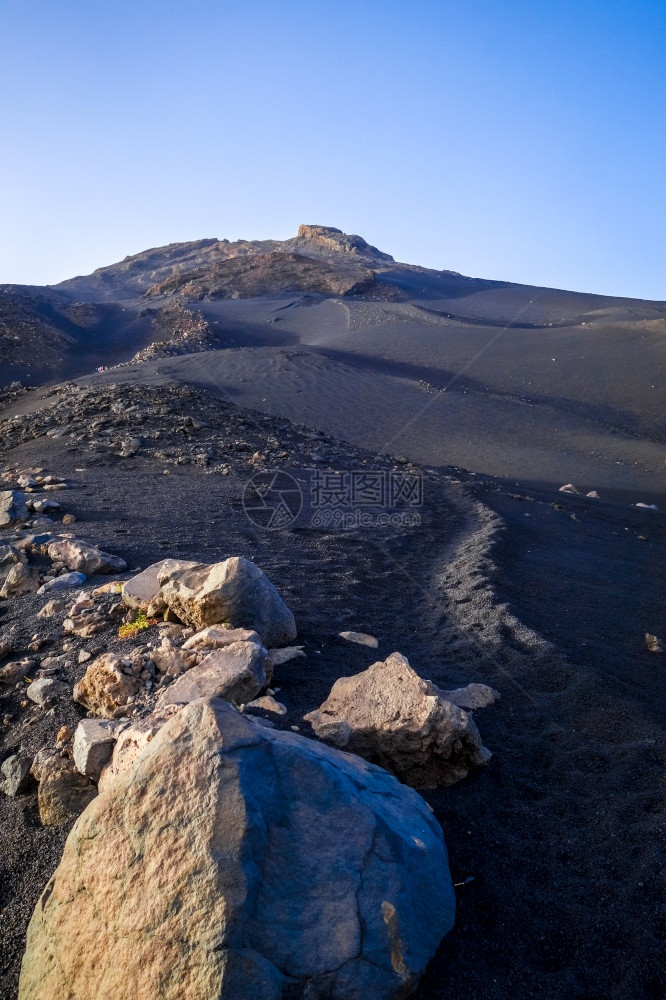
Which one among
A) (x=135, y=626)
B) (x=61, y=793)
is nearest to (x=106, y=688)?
(x=61, y=793)

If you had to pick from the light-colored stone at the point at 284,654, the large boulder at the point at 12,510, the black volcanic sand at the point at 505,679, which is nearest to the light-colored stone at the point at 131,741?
the black volcanic sand at the point at 505,679

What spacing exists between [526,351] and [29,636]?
69.3ft

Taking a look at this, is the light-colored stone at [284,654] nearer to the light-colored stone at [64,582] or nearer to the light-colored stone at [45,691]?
the light-colored stone at [45,691]

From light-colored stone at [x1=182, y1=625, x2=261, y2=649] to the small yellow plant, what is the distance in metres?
0.49

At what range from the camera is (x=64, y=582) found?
450 cm

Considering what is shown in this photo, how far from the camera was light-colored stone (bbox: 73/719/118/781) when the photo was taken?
2.41m

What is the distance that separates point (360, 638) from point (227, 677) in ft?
4.92

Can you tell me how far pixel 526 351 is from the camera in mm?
22125

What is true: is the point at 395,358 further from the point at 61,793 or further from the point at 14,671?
the point at 61,793

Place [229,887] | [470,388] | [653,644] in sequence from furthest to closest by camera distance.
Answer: [470,388] < [653,644] < [229,887]

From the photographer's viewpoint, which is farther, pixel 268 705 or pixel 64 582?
pixel 64 582

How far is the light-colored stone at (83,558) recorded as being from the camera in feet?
15.8

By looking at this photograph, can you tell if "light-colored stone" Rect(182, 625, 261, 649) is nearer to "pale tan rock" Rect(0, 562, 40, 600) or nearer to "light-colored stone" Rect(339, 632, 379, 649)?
"light-colored stone" Rect(339, 632, 379, 649)

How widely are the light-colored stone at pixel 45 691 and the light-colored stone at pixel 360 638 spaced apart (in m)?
1.71
